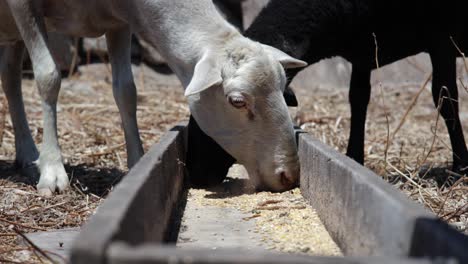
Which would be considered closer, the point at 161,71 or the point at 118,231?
the point at 118,231

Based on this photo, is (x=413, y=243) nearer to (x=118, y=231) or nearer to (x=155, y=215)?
(x=118, y=231)

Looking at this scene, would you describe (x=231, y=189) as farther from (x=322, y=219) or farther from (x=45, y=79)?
(x=45, y=79)

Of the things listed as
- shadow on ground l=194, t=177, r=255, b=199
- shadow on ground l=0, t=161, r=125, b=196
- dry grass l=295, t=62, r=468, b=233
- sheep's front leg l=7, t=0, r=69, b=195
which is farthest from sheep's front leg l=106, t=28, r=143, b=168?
dry grass l=295, t=62, r=468, b=233

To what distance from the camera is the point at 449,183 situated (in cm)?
525

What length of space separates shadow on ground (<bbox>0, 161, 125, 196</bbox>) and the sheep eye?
3.44 ft

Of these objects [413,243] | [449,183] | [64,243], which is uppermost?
[413,243]

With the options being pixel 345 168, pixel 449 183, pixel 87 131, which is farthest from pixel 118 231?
pixel 87 131

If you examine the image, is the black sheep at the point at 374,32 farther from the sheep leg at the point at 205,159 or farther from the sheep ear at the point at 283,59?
the sheep leg at the point at 205,159

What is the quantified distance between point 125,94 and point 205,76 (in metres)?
1.20

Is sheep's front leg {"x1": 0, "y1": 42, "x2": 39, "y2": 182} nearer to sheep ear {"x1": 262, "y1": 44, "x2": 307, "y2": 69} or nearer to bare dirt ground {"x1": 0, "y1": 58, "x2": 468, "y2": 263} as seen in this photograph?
bare dirt ground {"x1": 0, "y1": 58, "x2": 468, "y2": 263}

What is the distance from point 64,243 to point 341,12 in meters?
2.75

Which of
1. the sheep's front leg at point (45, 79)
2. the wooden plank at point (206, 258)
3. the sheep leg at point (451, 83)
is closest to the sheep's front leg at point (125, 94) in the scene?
the sheep's front leg at point (45, 79)

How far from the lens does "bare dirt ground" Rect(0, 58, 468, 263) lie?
417 cm

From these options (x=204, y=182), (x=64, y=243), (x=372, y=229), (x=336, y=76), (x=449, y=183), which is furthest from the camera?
(x=336, y=76)
